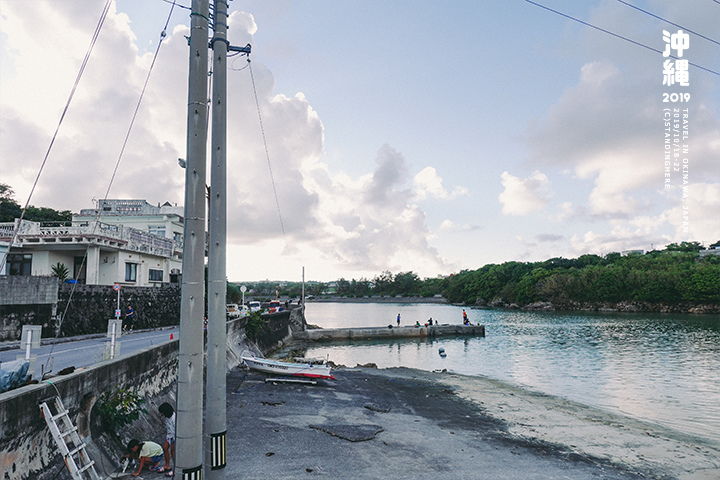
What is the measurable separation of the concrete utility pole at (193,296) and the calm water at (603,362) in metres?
24.0

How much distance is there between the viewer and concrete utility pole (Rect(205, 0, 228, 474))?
6.24 metres

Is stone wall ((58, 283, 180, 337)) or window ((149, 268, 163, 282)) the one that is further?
window ((149, 268, 163, 282))

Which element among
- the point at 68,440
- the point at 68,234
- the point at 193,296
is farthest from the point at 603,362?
the point at 68,234

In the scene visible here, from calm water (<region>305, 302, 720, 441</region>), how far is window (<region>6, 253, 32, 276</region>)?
92.8ft

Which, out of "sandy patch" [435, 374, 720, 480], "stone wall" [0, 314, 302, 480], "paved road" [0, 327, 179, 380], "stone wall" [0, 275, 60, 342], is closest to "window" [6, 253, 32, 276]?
"stone wall" [0, 275, 60, 342]

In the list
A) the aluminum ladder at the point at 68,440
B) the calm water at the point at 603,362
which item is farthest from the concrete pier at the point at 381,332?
the aluminum ladder at the point at 68,440

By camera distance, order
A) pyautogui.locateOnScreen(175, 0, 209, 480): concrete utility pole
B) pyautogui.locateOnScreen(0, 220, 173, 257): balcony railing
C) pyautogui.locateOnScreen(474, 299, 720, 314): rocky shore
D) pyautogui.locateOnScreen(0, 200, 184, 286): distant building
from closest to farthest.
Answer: pyautogui.locateOnScreen(175, 0, 209, 480): concrete utility pole → pyautogui.locateOnScreen(0, 220, 173, 257): balcony railing → pyautogui.locateOnScreen(0, 200, 184, 286): distant building → pyautogui.locateOnScreen(474, 299, 720, 314): rocky shore

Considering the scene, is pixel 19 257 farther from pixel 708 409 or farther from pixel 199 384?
pixel 708 409

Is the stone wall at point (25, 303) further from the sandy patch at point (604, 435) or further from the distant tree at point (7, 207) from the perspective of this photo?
the distant tree at point (7, 207)

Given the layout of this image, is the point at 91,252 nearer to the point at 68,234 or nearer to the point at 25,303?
the point at 68,234

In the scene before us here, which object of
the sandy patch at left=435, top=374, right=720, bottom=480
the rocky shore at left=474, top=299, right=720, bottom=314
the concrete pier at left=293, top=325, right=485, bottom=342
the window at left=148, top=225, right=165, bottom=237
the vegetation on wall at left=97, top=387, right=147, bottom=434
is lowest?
the rocky shore at left=474, top=299, right=720, bottom=314

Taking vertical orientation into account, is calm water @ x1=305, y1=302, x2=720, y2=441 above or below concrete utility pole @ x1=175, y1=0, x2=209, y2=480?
below

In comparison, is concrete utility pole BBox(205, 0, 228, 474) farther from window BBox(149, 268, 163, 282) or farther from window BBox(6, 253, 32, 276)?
window BBox(149, 268, 163, 282)

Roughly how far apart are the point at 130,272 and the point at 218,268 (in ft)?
115
